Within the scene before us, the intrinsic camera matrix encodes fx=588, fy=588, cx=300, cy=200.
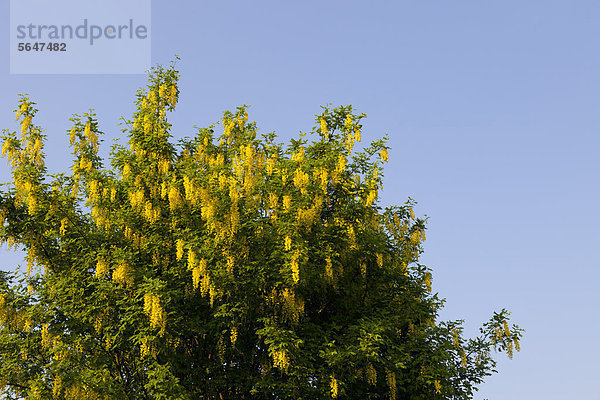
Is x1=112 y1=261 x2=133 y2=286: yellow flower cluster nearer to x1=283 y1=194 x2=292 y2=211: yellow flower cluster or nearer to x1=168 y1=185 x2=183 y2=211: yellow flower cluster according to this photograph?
x1=168 y1=185 x2=183 y2=211: yellow flower cluster

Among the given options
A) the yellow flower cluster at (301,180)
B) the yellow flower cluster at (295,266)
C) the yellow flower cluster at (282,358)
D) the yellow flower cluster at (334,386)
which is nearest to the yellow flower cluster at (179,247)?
the yellow flower cluster at (295,266)

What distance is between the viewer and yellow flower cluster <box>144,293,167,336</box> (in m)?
14.6

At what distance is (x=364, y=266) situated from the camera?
1786 cm

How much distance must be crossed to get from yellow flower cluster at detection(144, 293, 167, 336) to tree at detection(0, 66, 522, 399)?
0.17 feet

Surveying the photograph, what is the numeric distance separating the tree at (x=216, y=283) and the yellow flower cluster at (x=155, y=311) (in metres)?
0.05

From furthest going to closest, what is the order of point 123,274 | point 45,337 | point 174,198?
point 174,198 < point 45,337 < point 123,274

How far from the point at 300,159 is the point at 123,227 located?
5730 mm

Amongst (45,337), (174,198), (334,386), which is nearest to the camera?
(334,386)

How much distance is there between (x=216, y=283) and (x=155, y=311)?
1.72m

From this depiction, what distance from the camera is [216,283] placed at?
15.4m

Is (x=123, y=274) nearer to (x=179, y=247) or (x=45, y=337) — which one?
(x=179, y=247)

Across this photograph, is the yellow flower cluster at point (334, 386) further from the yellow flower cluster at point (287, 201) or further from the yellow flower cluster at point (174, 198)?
the yellow flower cluster at point (174, 198)

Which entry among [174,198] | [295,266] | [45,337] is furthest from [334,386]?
[45,337]

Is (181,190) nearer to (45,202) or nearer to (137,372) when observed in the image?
(45,202)
